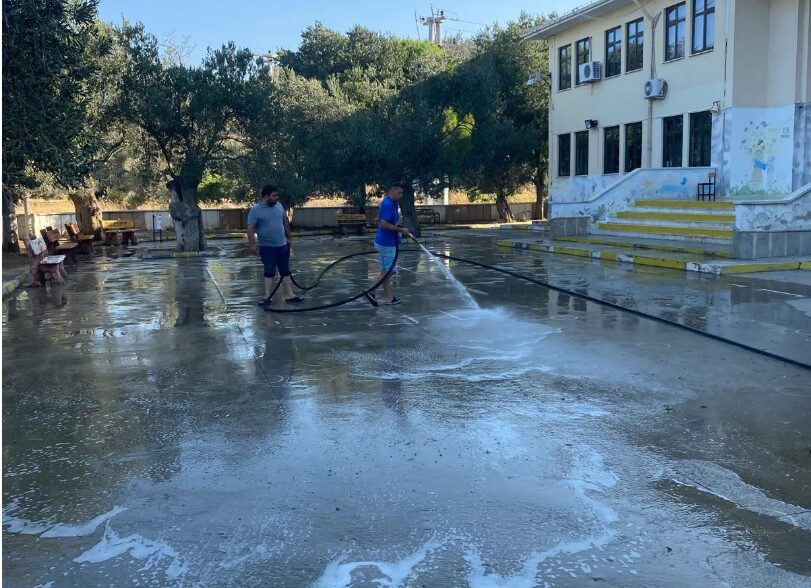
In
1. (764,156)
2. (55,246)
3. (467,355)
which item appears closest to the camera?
(467,355)

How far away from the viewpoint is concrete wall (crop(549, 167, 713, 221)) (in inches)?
949

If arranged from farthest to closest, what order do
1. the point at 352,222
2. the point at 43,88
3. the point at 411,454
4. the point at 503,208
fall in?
the point at 503,208
the point at 352,222
the point at 43,88
the point at 411,454

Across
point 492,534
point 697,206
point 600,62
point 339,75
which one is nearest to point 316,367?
point 492,534

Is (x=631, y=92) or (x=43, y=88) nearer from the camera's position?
(x=43, y=88)

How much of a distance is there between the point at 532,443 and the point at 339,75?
33.5 m

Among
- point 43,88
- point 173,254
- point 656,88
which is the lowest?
point 173,254

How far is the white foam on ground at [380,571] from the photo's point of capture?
3.41 metres

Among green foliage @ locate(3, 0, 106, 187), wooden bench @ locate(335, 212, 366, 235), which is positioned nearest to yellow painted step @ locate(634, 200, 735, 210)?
wooden bench @ locate(335, 212, 366, 235)

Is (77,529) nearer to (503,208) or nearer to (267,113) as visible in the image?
(267,113)

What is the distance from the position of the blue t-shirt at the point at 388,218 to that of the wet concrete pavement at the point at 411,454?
5.30 feet

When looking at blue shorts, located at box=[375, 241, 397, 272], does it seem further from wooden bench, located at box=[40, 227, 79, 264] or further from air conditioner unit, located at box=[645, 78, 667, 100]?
air conditioner unit, located at box=[645, 78, 667, 100]

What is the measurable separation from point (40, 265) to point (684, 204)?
16.8m

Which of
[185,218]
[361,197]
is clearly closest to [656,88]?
[361,197]

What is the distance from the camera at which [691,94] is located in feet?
78.5
